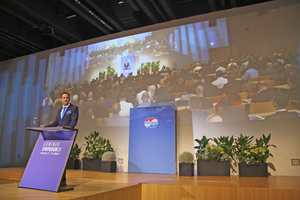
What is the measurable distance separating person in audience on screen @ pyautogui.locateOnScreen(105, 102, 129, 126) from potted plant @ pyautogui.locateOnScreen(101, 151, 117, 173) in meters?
0.82

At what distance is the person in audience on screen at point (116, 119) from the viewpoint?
227 inches

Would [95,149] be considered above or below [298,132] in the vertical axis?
below

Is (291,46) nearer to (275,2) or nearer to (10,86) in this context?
(275,2)

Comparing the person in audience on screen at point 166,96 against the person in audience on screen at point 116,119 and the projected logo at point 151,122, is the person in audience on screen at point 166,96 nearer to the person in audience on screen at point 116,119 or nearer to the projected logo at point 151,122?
the projected logo at point 151,122

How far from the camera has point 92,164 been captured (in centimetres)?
550

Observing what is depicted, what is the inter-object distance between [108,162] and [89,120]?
1.49 metres

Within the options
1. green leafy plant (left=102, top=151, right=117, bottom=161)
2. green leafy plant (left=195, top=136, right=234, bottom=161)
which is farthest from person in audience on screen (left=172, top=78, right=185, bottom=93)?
green leafy plant (left=102, top=151, right=117, bottom=161)

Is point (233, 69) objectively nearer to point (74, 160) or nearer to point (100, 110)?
point (100, 110)

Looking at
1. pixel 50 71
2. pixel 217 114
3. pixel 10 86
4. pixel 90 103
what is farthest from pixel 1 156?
pixel 217 114

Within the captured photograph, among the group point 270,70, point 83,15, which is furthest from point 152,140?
point 83,15

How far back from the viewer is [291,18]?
473cm

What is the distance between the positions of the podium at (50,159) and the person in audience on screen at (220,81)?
3361 millimetres

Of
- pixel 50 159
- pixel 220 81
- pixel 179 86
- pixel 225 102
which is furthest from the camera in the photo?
pixel 179 86

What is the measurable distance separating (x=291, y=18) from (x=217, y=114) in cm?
238
